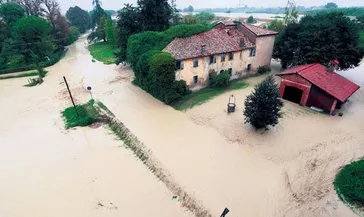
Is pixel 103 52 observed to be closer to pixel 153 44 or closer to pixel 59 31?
pixel 59 31

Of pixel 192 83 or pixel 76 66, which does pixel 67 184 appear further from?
pixel 76 66

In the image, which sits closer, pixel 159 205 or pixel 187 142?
pixel 159 205

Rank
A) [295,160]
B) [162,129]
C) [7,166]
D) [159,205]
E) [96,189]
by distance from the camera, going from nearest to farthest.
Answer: [159,205]
[96,189]
[295,160]
[7,166]
[162,129]

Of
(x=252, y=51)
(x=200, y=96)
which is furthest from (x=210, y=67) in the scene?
(x=252, y=51)

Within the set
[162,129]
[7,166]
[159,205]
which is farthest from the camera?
[162,129]

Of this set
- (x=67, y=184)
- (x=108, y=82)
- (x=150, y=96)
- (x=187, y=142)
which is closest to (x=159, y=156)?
(x=187, y=142)

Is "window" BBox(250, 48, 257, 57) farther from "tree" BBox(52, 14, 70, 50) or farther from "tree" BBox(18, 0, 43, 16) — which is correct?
"tree" BBox(18, 0, 43, 16)

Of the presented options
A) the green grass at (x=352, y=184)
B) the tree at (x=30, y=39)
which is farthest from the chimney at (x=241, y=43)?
the tree at (x=30, y=39)
